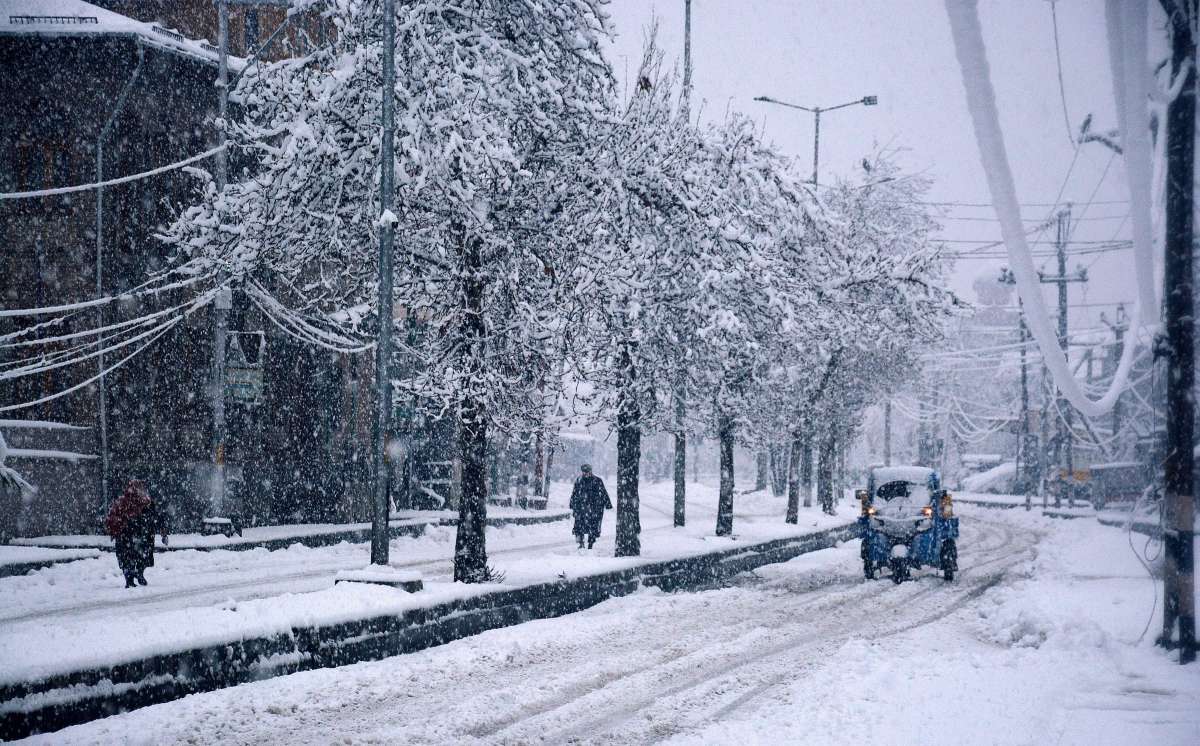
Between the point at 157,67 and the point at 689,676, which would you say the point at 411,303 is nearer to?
the point at 689,676

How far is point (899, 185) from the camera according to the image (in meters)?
49.1

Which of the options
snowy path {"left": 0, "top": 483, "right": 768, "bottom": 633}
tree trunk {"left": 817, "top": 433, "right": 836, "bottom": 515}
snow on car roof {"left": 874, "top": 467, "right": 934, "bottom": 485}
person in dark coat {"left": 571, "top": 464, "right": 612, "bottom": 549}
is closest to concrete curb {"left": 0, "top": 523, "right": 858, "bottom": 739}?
snowy path {"left": 0, "top": 483, "right": 768, "bottom": 633}

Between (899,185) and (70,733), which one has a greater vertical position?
(899,185)

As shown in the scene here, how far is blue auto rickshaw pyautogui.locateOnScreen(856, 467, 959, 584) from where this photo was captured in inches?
754

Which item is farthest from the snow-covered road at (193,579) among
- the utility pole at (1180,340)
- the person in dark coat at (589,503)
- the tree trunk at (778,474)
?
the tree trunk at (778,474)

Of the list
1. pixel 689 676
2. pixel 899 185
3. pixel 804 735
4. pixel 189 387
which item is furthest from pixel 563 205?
pixel 899 185

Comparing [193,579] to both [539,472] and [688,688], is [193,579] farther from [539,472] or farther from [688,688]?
[539,472]

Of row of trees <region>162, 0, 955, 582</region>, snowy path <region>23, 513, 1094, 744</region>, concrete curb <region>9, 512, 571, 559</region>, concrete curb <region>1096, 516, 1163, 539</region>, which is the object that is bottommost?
concrete curb <region>1096, 516, 1163, 539</region>

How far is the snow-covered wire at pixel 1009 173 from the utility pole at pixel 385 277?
25.6ft

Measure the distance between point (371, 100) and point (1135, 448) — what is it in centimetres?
4139

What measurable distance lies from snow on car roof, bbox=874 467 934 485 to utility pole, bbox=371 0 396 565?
11277 mm

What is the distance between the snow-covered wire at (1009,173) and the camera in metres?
4.22

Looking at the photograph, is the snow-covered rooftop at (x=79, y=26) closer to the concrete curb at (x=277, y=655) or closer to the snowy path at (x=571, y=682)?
the concrete curb at (x=277, y=655)

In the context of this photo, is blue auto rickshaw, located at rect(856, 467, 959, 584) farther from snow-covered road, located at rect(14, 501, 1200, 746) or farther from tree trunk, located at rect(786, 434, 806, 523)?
tree trunk, located at rect(786, 434, 806, 523)
